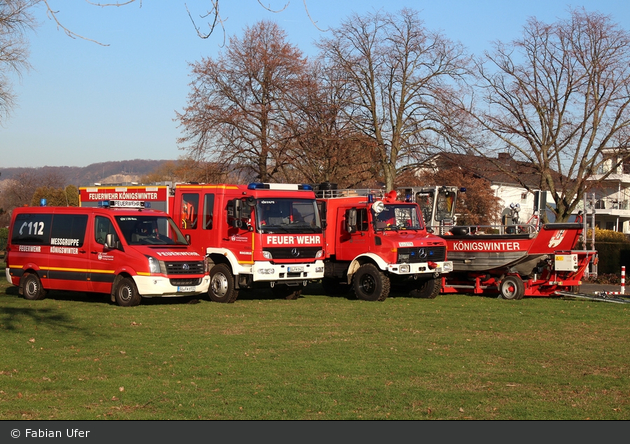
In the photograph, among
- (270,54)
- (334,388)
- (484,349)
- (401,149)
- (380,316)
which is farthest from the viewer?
(270,54)

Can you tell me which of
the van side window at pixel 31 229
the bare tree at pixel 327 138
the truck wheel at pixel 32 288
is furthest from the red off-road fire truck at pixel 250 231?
the bare tree at pixel 327 138

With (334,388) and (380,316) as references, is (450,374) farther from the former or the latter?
(380,316)

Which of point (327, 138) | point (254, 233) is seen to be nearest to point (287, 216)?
point (254, 233)

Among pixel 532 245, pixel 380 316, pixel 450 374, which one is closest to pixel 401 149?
pixel 532 245

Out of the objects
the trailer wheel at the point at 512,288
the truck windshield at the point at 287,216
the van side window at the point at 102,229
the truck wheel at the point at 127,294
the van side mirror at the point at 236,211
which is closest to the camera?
the truck wheel at the point at 127,294

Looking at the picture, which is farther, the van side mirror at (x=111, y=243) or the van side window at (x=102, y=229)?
the van side window at (x=102, y=229)

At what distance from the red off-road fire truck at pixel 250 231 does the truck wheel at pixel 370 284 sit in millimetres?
1078

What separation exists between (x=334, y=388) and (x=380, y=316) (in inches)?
284

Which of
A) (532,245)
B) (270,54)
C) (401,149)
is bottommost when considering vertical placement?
(532,245)

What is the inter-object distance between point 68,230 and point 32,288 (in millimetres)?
1871

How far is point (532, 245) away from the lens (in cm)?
1931

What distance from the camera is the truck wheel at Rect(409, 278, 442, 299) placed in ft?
65.7

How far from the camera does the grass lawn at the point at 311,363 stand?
757cm

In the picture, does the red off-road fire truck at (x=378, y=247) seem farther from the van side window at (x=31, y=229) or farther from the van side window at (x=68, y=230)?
the van side window at (x=31, y=229)
